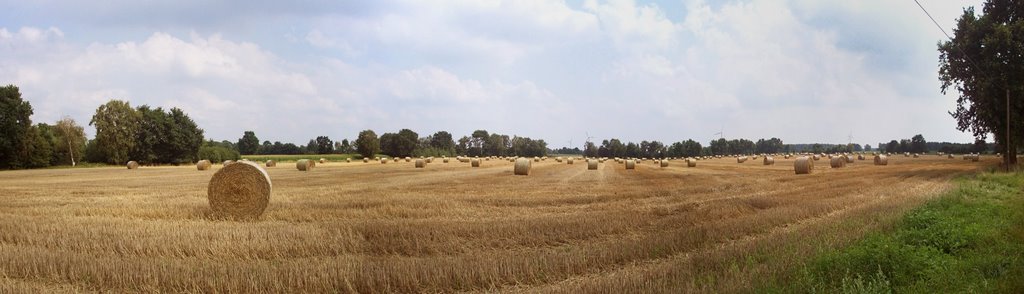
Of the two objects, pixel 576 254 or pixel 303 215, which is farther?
pixel 303 215

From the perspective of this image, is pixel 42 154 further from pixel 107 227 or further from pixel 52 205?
pixel 107 227

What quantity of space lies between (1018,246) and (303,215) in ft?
43.6

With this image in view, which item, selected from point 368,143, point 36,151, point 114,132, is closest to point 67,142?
point 114,132

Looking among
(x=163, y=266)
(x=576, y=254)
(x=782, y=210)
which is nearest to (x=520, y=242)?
(x=576, y=254)

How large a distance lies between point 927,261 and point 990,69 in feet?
110

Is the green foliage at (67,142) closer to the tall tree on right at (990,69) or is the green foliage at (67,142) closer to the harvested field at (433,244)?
the harvested field at (433,244)

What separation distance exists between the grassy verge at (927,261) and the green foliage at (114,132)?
274 feet

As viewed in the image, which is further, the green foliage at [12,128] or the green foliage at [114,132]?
the green foliage at [114,132]

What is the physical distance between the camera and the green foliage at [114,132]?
7538 centimetres

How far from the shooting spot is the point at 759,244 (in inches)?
382

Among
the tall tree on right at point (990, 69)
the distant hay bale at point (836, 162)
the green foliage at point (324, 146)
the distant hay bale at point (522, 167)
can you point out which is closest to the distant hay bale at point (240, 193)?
the distant hay bale at point (522, 167)

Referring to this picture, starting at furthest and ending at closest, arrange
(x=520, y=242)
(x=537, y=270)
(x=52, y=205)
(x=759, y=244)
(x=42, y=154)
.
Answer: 1. (x=42, y=154)
2. (x=52, y=205)
3. (x=520, y=242)
4. (x=759, y=244)
5. (x=537, y=270)

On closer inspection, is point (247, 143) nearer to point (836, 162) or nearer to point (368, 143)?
point (368, 143)

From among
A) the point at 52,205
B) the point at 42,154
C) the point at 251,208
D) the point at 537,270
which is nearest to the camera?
the point at 537,270
